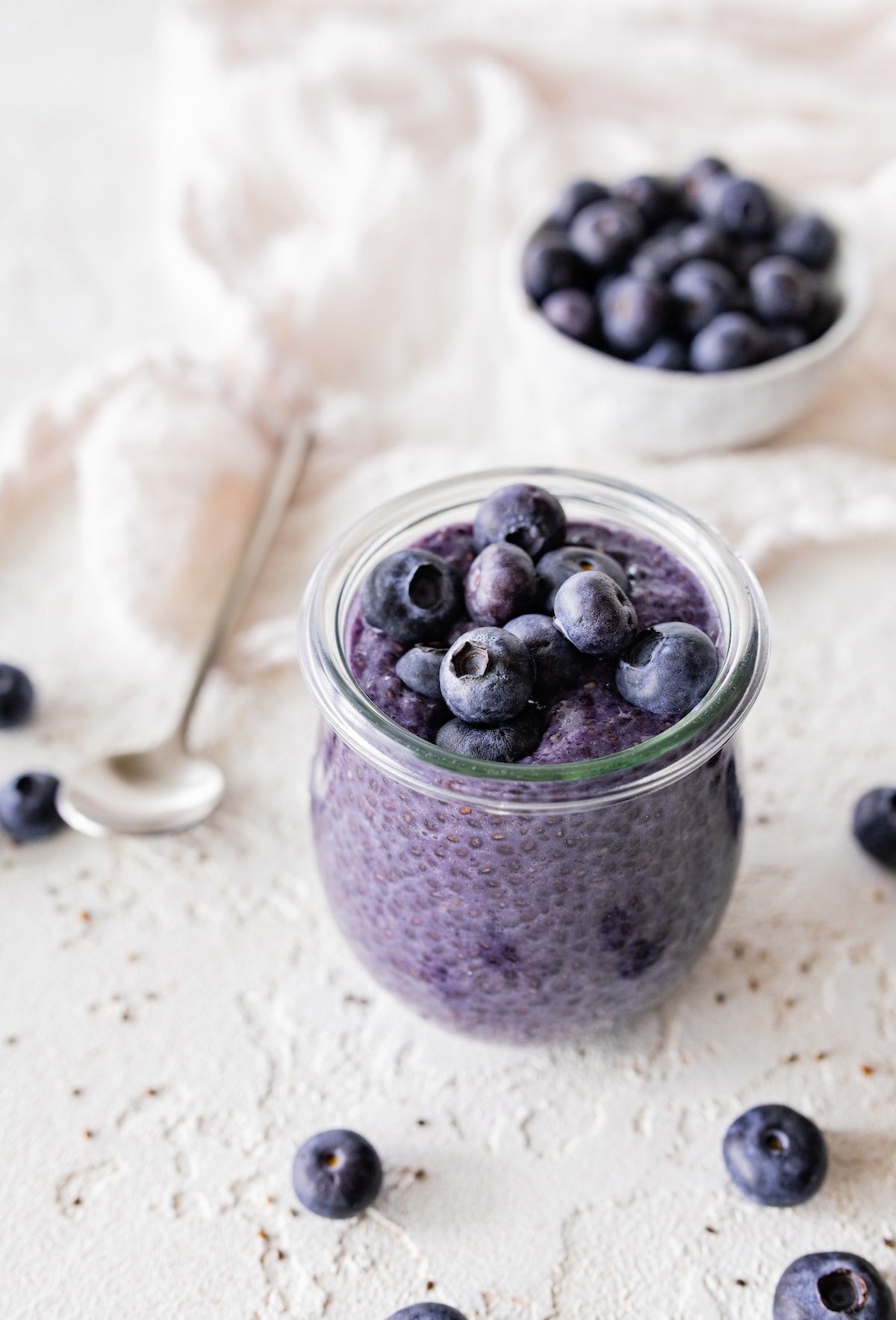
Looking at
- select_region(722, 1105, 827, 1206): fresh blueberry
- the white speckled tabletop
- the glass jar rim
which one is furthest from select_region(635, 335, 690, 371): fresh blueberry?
select_region(722, 1105, 827, 1206): fresh blueberry

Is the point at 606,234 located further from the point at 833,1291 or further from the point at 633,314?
the point at 833,1291

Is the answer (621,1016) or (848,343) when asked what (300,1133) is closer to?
(621,1016)

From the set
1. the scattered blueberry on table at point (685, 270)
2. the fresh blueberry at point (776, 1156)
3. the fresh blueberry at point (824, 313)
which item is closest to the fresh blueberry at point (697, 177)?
the scattered blueberry on table at point (685, 270)

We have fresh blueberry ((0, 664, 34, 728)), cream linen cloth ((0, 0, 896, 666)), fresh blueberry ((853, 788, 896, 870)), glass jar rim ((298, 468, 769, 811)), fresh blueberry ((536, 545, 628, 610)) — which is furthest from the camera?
cream linen cloth ((0, 0, 896, 666))

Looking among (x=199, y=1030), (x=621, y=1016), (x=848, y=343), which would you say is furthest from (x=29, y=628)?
(x=848, y=343)

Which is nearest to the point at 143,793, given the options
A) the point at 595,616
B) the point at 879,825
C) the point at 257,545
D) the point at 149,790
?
the point at 149,790

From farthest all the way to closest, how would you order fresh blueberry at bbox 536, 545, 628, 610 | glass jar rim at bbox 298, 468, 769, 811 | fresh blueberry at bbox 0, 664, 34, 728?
fresh blueberry at bbox 0, 664, 34, 728 → fresh blueberry at bbox 536, 545, 628, 610 → glass jar rim at bbox 298, 468, 769, 811

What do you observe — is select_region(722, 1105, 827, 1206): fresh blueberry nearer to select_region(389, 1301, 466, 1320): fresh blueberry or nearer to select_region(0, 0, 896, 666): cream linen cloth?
select_region(389, 1301, 466, 1320): fresh blueberry
